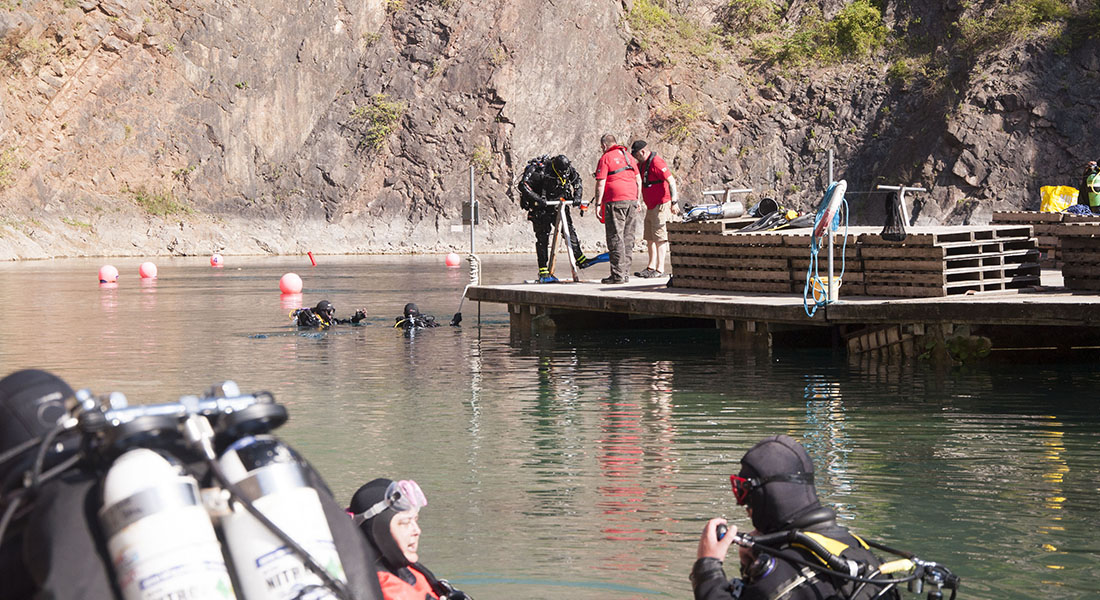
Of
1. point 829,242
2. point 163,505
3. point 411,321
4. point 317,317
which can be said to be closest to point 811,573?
point 163,505

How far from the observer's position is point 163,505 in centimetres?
267

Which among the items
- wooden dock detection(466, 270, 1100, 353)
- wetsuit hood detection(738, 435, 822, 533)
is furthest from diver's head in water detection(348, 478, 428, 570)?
wooden dock detection(466, 270, 1100, 353)

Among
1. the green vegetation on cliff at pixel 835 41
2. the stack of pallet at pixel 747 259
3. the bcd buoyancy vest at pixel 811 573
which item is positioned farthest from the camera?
the green vegetation on cliff at pixel 835 41

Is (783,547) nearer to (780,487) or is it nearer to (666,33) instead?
(780,487)

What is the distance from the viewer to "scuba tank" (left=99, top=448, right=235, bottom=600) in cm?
264

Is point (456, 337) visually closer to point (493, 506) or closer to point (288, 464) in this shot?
point (493, 506)

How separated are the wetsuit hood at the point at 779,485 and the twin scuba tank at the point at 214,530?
1570 mm

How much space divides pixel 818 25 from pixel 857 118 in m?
6.27

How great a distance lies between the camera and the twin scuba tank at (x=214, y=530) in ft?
8.68

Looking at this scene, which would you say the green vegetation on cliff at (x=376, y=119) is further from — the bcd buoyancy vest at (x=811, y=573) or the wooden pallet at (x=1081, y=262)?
the bcd buoyancy vest at (x=811, y=573)

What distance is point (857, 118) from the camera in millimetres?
59906

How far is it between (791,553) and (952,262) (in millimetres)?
10904

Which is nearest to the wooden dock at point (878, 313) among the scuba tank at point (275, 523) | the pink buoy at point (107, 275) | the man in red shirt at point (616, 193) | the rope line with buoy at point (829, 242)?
→ the rope line with buoy at point (829, 242)

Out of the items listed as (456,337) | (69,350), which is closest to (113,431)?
(69,350)
